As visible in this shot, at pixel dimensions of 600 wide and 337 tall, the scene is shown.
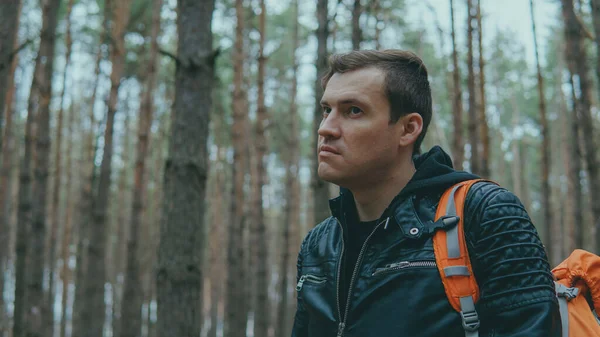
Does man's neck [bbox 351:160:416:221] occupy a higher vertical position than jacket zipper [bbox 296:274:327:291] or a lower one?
higher

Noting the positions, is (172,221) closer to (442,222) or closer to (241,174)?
(442,222)

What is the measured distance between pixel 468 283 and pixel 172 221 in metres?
2.80

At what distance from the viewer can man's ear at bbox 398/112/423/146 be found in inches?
72.9

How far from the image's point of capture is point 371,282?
5.57 ft

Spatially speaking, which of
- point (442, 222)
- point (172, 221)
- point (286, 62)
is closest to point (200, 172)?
point (172, 221)

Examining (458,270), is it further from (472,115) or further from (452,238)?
(472,115)

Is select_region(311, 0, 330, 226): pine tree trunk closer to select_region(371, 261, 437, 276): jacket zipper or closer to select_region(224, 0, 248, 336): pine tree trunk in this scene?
select_region(371, 261, 437, 276): jacket zipper

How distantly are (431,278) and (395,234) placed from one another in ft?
0.72

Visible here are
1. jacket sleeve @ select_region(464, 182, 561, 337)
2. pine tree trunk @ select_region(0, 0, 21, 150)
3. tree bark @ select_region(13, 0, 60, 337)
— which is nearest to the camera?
jacket sleeve @ select_region(464, 182, 561, 337)

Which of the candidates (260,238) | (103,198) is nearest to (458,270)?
(103,198)

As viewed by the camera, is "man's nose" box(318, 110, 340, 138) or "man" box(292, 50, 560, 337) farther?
"man's nose" box(318, 110, 340, 138)

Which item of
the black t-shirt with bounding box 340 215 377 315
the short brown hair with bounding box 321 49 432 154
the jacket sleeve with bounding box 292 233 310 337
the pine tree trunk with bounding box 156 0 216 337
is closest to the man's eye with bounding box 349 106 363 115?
the short brown hair with bounding box 321 49 432 154

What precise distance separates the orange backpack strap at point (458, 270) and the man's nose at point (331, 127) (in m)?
0.46

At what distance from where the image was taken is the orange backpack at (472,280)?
149 cm
